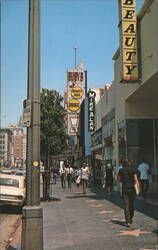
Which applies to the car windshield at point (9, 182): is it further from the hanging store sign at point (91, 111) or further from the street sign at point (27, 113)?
the hanging store sign at point (91, 111)

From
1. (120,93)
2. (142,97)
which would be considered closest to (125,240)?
(142,97)

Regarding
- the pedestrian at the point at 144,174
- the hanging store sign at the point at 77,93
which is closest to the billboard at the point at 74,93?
the hanging store sign at the point at 77,93

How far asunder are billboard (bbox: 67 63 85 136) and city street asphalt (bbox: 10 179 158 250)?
66.9ft

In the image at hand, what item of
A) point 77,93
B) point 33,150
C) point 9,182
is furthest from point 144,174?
point 77,93

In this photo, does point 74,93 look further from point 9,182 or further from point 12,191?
point 12,191

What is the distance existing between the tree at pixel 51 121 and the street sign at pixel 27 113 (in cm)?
1025

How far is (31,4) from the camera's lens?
5766mm

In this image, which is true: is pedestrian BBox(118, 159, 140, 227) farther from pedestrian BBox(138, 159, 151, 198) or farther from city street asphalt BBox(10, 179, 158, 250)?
pedestrian BBox(138, 159, 151, 198)

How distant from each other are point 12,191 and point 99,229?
→ 18.2ft

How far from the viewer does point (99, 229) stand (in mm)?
8586

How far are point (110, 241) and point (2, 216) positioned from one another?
21.6 ft

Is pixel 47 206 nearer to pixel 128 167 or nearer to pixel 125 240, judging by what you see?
pixel 128 167

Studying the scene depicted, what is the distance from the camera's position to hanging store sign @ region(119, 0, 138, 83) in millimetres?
11844

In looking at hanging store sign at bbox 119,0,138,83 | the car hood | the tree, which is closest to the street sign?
hanging store sign at bbox 119,0,138,83
